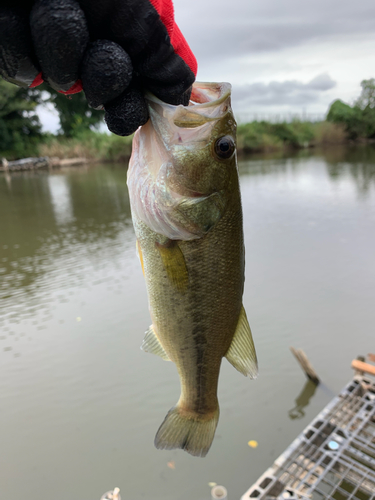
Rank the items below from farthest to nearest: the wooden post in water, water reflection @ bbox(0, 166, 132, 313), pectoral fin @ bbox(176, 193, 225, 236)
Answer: water reflection @ bbox(0, 166, 132, 313)
the wooden post in water
pectoral fin @ bbox(176, 193, 225, 236)

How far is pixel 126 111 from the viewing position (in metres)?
1.27

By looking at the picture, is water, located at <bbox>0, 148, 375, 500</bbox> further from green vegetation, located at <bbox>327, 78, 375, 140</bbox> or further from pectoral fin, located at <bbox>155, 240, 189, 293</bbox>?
green vegetation, located at <bbox>327, 78, 375, 140</bbox>

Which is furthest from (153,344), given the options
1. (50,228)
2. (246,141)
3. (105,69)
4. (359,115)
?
(359,115)

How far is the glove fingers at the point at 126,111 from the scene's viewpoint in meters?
1.25

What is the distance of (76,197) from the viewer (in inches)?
699

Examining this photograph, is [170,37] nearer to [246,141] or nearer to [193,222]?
[193,222]

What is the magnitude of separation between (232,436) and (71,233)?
29.8 ft

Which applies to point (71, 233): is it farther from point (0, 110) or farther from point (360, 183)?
point (0, 110)

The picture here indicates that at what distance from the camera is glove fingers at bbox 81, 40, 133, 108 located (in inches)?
44.3

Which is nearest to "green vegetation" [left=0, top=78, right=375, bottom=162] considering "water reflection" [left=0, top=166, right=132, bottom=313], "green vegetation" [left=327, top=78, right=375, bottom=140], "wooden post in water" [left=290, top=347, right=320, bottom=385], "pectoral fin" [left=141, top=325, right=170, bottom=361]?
"green vegetation" [left=327, top=78, right=375, bottom=140]

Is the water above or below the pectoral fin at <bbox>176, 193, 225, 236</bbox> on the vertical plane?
below

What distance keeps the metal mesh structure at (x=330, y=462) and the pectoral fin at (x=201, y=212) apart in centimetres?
255

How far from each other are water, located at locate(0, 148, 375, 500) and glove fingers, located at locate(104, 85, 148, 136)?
139 inches

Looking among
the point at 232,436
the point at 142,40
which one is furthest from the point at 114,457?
the point at 142,40
